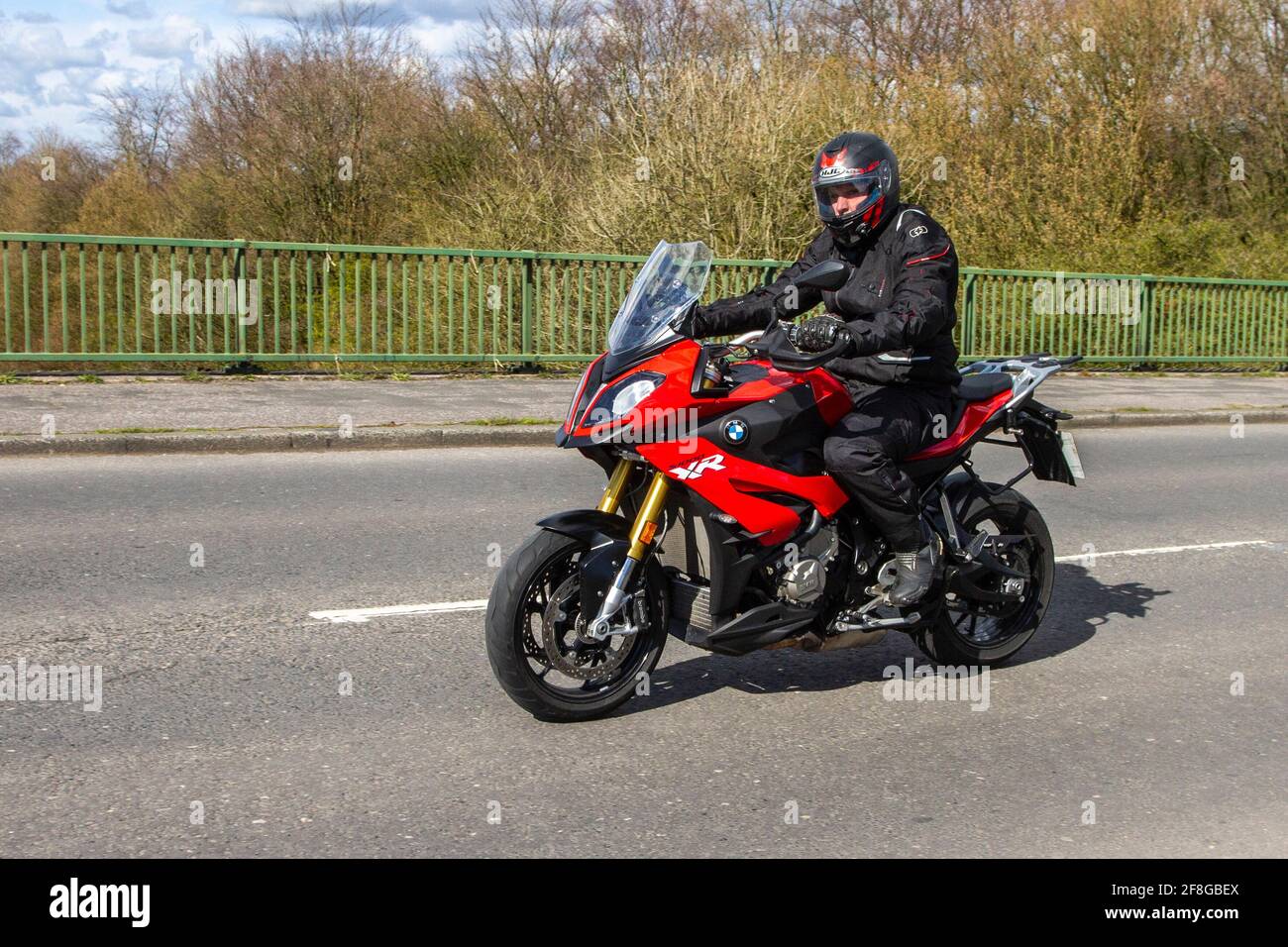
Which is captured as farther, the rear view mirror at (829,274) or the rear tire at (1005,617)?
the rear tire at (1005,617)

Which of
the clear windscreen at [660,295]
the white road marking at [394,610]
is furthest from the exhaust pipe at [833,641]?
the white road marking at [394,610]

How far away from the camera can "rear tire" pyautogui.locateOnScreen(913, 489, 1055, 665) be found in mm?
5809

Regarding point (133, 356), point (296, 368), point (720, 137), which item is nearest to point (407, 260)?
point (296, 368)

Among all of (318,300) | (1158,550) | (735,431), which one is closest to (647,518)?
(735,431)

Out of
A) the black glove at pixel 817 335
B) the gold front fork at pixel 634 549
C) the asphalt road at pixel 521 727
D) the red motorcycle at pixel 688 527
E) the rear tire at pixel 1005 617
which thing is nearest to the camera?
the asphalt road at pixel 521 727

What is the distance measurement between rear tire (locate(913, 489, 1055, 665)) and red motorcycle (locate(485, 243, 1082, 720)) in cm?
37

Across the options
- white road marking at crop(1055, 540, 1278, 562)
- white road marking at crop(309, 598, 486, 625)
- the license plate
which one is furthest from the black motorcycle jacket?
white road marking at crop(1055, 540, 1278, 562)

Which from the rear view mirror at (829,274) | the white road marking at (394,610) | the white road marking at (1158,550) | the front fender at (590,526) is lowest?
the white road marking at (1158,550)

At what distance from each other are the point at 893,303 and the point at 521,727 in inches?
80.8

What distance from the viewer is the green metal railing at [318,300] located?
14188 mm

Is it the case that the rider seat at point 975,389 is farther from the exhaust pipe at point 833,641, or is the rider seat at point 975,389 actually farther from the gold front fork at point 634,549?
the gold front fork at point 634,549

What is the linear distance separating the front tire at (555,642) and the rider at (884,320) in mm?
904

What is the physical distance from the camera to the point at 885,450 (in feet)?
16.7

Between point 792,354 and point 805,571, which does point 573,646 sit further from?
point 792,354
